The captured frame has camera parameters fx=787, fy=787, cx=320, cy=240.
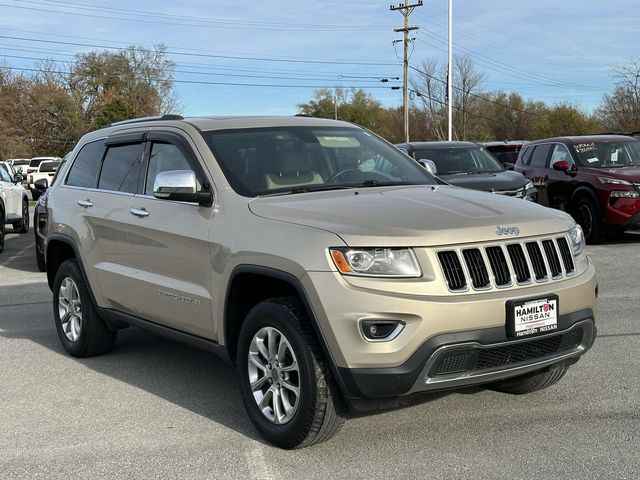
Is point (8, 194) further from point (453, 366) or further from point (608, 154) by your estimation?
point (453, 366)

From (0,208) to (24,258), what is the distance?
124cm

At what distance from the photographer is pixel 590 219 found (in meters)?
12.8

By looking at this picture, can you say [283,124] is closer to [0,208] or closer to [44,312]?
[44,312]

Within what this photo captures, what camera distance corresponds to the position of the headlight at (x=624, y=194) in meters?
12.2

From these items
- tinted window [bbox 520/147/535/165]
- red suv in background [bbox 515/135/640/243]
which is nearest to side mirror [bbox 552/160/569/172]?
red suv in background [bbox 515/135/640/243]

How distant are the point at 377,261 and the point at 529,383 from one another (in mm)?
1692

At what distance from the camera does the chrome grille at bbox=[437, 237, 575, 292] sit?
3.86 metres

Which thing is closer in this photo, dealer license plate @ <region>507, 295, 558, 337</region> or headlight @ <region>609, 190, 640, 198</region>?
dealer license plate @ <region>507, 295, 558, 337</region>

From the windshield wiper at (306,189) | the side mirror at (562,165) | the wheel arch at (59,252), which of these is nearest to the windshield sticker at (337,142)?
the windshield wiper at (306,189)

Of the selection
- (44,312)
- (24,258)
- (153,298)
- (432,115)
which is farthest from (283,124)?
(432,115)

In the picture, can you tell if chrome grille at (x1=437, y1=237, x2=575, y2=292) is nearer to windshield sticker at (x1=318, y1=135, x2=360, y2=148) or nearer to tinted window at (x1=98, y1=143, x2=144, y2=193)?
windshield sticker at (x1=318, y1=135, x2=360, y2=148)

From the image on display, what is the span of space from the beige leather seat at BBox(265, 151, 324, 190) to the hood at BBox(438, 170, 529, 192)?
6452 mm

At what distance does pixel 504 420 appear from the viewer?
4.56 m

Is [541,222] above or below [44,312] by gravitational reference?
above
